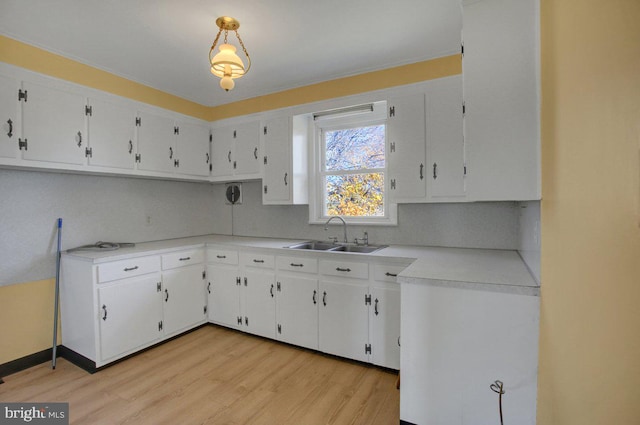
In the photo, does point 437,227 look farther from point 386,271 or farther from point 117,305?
point 117,305

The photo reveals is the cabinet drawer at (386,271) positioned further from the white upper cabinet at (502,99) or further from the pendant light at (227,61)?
the pendant light at (227,61)

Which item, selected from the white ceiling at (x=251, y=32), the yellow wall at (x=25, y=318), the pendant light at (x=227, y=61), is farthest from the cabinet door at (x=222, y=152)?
the yellow wall at (x=25, y=318)

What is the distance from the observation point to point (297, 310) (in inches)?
107

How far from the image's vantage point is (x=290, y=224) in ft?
11.6

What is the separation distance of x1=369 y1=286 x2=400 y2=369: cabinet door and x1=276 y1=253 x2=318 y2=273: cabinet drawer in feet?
1.93

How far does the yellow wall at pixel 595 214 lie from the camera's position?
481 mm

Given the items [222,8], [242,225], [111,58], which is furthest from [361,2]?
[242,225]

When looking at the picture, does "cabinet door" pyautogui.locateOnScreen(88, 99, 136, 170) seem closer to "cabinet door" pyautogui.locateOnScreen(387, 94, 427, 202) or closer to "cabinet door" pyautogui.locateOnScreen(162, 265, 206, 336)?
"cabinet door" pyautogui.locateOnScreen(162, 265, 206, 336)

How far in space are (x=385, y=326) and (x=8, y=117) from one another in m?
3.29

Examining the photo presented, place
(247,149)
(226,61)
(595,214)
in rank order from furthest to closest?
(247,149) → (226,61) → (595,214)

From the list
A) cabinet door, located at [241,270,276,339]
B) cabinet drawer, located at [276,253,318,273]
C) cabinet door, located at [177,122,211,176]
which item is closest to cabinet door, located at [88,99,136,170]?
cabinet door, located at [177,122,211,176]

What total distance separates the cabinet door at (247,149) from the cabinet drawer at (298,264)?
3.82 ft

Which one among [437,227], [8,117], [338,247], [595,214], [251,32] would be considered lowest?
[338,247]

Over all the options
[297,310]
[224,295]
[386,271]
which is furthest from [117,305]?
[386,271]
